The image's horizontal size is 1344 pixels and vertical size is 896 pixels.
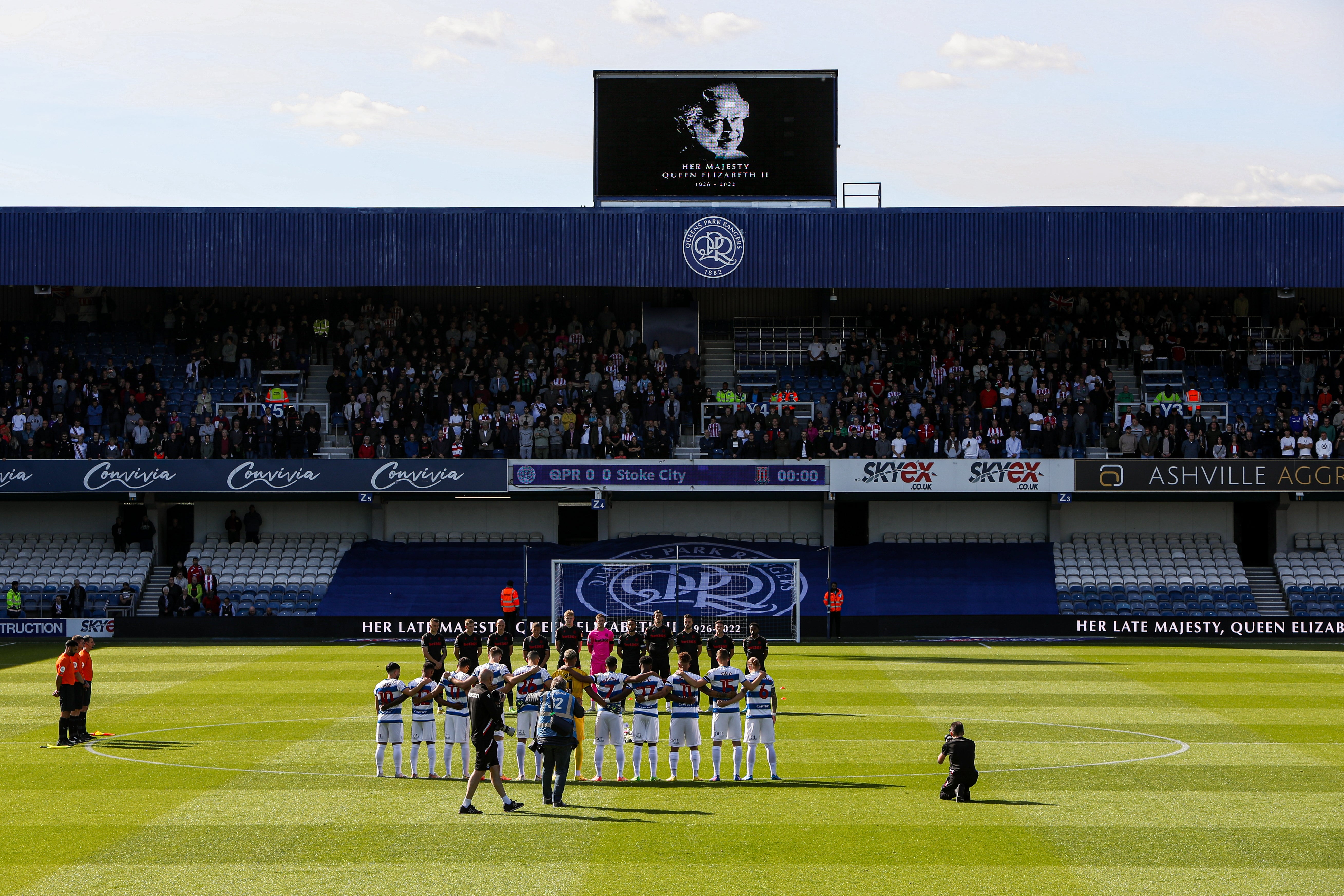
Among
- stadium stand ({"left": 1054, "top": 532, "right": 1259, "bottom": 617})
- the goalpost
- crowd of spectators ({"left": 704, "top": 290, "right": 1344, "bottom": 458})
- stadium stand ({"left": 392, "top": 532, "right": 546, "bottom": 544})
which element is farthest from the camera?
stadium stand ({"left": 392, "top": 532, "right": 546, "bottom": 544})

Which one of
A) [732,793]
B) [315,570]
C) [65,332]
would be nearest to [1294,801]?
[732,793]

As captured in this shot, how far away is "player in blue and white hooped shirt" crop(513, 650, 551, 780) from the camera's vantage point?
709 inches

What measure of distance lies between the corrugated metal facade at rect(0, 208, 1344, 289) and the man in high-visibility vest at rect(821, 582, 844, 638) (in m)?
11.7

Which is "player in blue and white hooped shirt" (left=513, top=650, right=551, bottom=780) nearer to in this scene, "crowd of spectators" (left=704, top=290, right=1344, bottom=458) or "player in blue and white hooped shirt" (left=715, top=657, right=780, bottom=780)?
"player in blue and white hooped shirt" (left=715, top=657, right=780, bottom=780)

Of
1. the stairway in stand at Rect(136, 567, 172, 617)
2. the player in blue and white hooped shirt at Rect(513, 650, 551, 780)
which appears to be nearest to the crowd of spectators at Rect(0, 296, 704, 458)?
the stairway in stand at Rect(136, 567, 172, 617)

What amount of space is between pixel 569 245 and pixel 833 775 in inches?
1189

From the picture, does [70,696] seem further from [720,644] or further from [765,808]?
[765,808]

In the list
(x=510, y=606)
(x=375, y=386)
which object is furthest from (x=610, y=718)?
(x=375, y=386)

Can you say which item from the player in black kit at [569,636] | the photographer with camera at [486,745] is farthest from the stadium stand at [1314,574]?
the photographer with camera at [486,745]

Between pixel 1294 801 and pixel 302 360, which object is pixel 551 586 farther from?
pixel 1294 801

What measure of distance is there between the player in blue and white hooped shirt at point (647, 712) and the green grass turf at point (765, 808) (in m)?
0.52

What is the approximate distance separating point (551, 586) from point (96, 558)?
14.4 metres

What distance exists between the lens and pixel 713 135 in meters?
46.9

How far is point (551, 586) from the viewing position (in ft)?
137
